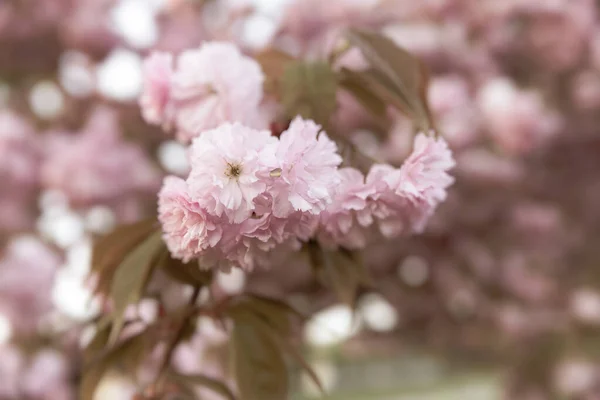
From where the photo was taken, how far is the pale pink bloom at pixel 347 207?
0.42 m

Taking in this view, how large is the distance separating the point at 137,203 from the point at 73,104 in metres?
0.33

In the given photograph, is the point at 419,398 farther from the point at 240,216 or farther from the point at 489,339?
the point at 240,216

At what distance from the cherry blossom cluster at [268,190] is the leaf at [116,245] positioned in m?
0.09

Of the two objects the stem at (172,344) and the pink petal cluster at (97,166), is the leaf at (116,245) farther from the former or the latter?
the pink petal cluster at (97,166)

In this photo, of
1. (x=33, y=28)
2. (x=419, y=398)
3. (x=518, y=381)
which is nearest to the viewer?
(x=33, y=28)

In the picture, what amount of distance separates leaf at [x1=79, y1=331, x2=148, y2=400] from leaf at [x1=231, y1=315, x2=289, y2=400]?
2.8 inches

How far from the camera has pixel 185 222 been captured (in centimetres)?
39

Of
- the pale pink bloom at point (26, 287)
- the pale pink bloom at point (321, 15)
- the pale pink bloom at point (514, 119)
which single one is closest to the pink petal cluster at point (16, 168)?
the pale pink bloom at point (26, 287)

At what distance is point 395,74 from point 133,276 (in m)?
0.23

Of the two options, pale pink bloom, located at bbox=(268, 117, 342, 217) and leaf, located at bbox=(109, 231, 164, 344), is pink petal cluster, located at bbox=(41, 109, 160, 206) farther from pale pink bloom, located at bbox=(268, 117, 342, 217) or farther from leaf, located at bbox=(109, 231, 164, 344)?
pale pink bloom, located at bbox=(268, 117, 342, 217)

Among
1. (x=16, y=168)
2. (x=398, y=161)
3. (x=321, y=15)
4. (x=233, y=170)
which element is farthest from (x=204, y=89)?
(x=321, y=15)

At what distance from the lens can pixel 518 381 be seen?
1.86m

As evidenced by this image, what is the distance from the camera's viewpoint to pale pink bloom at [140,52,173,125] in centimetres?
49

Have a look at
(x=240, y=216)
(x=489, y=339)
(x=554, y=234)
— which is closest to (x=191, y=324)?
(x=240, y=216)
